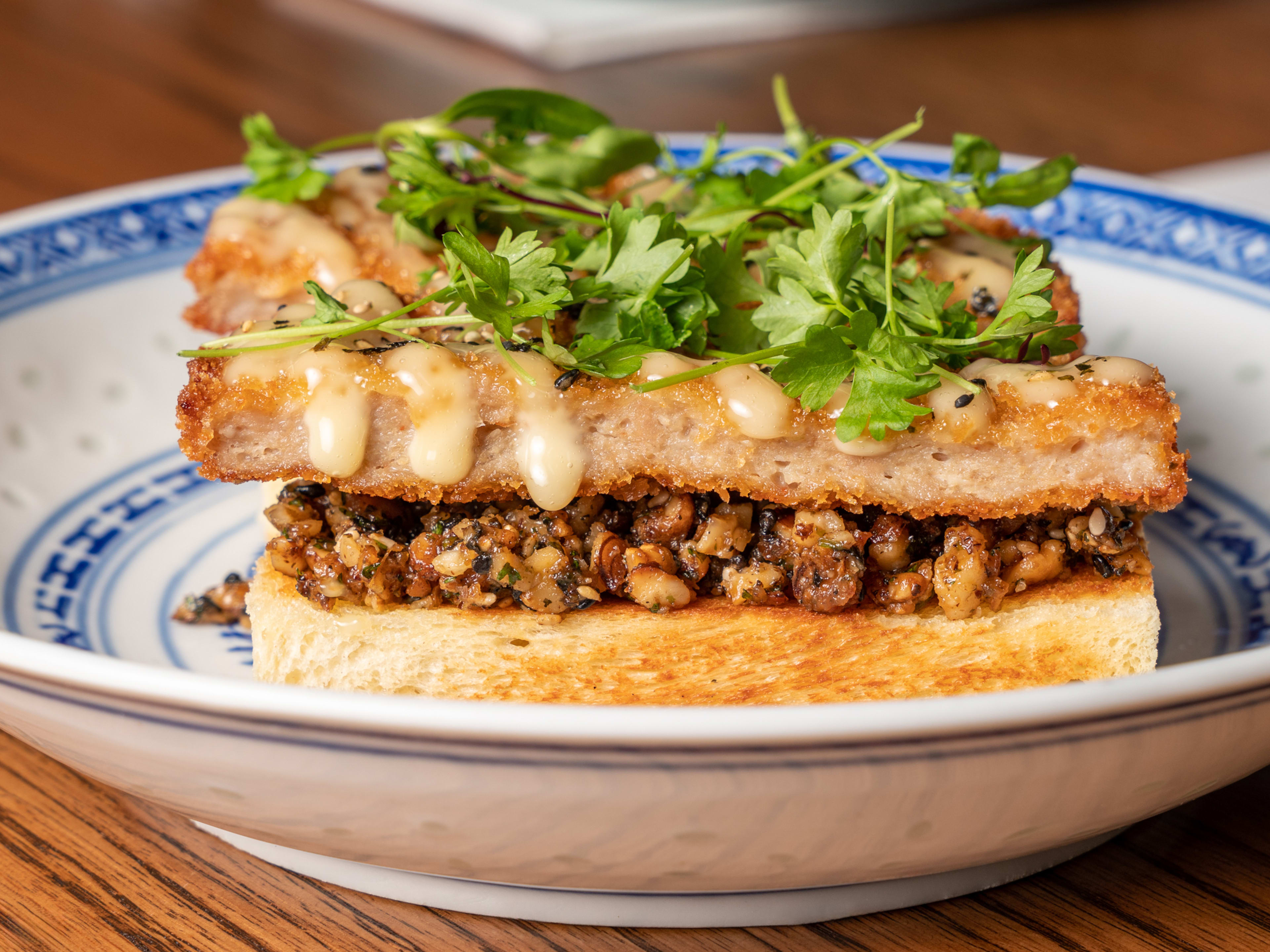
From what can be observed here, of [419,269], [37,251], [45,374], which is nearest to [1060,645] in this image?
[419,269]

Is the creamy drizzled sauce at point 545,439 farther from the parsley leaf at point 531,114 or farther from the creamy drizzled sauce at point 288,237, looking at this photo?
the parsley leaf at point 531,114

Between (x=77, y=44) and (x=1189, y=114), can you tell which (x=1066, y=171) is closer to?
(x=1189, y=114)

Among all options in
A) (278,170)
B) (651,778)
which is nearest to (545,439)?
(651,778)

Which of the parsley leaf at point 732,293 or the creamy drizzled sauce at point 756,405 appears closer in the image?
the creamy drizzled sauce at point 756,405

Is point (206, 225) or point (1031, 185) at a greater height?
point (1031, 185)

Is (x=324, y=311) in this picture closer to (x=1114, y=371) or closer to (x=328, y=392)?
(x=328, y=392)

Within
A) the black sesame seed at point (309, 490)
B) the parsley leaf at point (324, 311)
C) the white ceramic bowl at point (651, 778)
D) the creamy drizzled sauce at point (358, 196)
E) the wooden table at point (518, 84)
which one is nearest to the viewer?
the white ceramic bowl at point (651, 778)

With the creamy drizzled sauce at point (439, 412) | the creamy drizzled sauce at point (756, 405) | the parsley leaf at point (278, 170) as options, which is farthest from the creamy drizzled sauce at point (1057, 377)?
the parsley leaf at point (278, 170)
